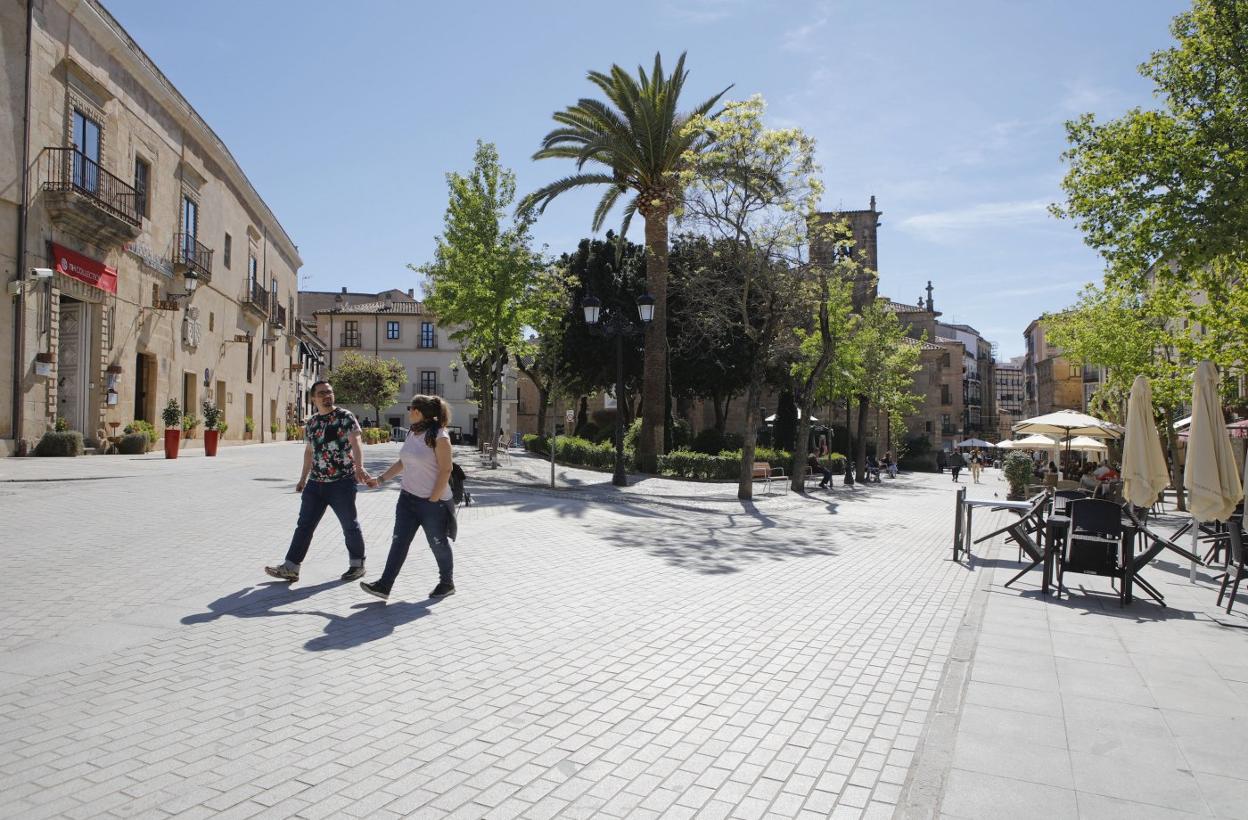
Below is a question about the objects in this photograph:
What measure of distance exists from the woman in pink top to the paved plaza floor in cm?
39

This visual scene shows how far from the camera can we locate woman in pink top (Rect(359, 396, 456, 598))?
255 inches

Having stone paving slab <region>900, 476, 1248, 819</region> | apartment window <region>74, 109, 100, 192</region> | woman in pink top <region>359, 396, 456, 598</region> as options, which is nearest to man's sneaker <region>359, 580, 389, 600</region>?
woman in pink top <region>359, 396, 456, 598</region>

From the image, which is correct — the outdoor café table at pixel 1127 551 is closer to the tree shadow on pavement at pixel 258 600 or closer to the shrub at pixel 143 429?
the tree shadow on pavement at pixel 258 600

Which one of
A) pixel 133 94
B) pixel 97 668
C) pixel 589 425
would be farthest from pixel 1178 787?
pixel 589 425

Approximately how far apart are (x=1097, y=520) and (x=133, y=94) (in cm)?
2748

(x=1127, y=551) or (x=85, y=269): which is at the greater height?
(x=85, y=269)

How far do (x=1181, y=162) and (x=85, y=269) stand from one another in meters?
24.4

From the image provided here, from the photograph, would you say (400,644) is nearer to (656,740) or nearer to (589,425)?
(656,740)

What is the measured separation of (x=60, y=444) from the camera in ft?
63.9

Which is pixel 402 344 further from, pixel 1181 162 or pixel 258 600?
pixel 258 600

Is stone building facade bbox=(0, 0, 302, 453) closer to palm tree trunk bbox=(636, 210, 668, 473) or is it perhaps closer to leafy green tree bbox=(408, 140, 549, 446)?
leafy green tree bbox=(408, 140, 549, 446)

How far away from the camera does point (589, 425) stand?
1650 inches

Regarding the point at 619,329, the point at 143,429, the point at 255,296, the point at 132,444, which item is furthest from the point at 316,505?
the point at 255,296

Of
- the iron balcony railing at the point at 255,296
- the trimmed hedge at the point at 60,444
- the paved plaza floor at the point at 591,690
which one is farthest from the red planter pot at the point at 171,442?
the iron balcony railing at the point at 255,296
